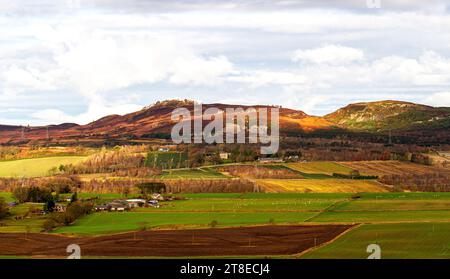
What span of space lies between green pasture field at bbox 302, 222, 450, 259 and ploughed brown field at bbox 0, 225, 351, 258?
6.15ft

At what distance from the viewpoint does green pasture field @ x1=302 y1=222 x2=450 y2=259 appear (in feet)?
190

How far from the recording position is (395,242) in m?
63.7

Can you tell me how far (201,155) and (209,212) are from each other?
191 feet

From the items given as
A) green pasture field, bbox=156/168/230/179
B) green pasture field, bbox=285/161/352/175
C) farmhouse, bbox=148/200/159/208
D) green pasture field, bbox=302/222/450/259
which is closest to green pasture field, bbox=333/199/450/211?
green pasture field, bbox=302/222/450/259

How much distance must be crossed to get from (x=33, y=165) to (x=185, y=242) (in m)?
87.9

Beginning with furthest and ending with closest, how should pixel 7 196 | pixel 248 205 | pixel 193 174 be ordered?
1. pixel 193 174
2. pixel 7 196
3. pixel 248 205

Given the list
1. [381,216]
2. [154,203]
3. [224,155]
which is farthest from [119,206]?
[224,155]

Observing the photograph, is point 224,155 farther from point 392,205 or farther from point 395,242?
point 395,242

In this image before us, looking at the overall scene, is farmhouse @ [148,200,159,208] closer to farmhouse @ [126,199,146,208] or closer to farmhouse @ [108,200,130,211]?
farmhouse @ [126,199,146,208]

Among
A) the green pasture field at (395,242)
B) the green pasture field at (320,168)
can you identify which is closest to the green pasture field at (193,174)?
the green pasture field at (320,168)

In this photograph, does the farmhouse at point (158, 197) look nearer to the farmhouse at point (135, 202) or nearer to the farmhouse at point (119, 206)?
the farmhouse at point (135, 202)

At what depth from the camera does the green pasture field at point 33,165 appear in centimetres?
13798

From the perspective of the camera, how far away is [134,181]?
118688mm
